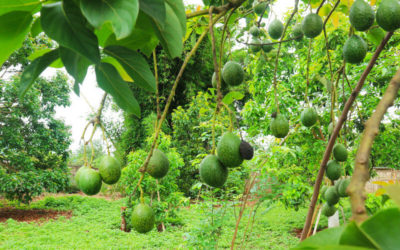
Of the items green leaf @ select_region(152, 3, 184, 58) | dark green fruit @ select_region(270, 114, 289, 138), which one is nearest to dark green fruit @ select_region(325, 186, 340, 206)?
dark green fruit @ select_region(270, 114, 289, 138)

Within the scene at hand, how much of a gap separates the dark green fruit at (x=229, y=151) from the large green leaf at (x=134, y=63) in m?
A: 0.23

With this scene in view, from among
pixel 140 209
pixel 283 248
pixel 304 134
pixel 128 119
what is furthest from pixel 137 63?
pixel 128 119

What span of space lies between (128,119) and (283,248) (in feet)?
23.6

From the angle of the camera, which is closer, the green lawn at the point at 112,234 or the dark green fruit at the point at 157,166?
the dark green fruit at the point at 157,166

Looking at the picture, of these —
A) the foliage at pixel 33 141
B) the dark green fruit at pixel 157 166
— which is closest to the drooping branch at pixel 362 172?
the dark green fruit at pixel 157 166

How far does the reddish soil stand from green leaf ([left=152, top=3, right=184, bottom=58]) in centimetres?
767

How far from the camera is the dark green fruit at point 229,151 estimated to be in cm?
68

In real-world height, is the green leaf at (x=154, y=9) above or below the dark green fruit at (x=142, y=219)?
above

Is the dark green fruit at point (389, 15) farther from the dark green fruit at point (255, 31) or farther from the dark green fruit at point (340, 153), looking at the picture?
the dark green fruit at point (255, 31)

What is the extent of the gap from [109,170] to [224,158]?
27 cm

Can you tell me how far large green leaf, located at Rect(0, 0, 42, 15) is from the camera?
0.40 metres

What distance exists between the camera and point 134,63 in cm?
50

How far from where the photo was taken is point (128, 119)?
1031 cm

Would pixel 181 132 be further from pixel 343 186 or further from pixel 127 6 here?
pixel 127 6
